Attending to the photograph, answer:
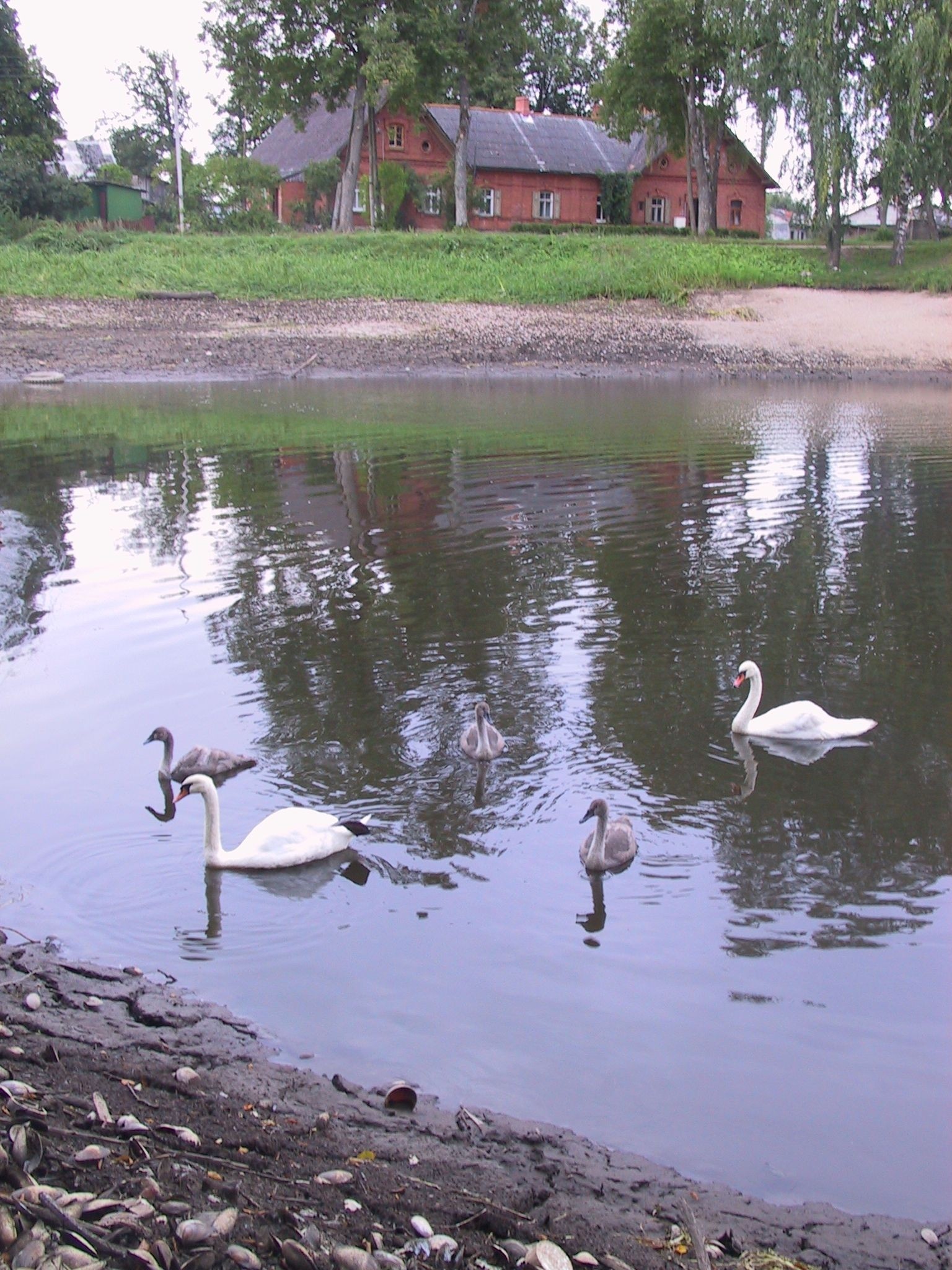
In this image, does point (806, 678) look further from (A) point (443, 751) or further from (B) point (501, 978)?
(B) point (501, 978)

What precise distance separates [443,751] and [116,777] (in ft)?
7.71

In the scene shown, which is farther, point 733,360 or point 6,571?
point 733,360

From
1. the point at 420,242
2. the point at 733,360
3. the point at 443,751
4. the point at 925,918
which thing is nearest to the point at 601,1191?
the point at 925,918

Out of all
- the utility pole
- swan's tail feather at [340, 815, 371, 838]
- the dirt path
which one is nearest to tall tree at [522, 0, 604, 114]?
the utility pole

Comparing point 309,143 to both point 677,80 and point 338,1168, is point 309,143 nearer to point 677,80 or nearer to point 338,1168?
point 677,80

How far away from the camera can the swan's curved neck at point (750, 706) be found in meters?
9.46

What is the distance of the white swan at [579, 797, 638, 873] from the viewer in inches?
292

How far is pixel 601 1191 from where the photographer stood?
4535 millimetres

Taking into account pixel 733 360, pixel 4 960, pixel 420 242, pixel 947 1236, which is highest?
pixel 420 242

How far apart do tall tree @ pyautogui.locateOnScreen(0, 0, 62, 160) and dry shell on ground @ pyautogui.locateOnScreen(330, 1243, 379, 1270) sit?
208 ft

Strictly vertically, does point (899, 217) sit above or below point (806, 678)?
above

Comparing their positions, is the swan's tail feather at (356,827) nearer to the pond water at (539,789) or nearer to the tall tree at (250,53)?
the pond water at (539,789)

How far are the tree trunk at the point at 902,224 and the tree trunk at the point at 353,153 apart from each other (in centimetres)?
2109

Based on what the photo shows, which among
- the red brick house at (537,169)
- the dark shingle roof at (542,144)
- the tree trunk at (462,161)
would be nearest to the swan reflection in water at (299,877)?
the tree trunk at (462,161)
